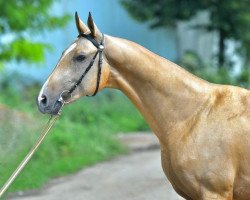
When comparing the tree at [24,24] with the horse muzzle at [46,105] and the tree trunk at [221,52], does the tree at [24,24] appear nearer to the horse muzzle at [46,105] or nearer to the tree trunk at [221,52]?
the tree trunk at [221,52]

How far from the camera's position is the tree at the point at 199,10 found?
58.5 feet

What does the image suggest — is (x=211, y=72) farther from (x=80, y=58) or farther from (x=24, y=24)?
(x=80, y=58)

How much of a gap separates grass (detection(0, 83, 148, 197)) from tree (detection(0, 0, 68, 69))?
0.95 metres

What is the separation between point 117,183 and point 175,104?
5155mm

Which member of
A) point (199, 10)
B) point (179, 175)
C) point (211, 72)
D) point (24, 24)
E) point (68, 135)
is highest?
point (179, 175)

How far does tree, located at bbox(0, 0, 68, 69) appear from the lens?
1238 cm

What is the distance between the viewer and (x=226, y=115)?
14.3ft

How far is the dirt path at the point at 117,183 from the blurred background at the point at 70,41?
0.32 m

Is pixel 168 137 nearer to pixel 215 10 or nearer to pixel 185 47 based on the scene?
pixel 215 10

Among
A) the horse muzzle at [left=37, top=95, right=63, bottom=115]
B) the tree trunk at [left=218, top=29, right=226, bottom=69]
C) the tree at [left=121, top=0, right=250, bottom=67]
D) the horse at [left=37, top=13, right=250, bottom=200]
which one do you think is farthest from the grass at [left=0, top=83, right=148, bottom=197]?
the tree trunk at [left=218, top=29, right=226, bottom=69]

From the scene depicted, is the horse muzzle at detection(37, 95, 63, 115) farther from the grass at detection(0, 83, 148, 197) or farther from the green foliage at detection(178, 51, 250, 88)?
the green foliage at detection(178, 51, 250, 88)

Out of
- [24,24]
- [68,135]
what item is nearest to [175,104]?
[68,135]

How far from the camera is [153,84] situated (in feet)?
Result: 14.5

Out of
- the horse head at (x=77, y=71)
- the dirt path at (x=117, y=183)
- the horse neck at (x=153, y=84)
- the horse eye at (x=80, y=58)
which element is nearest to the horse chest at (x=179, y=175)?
the horse neck at (x=153, y=84)
